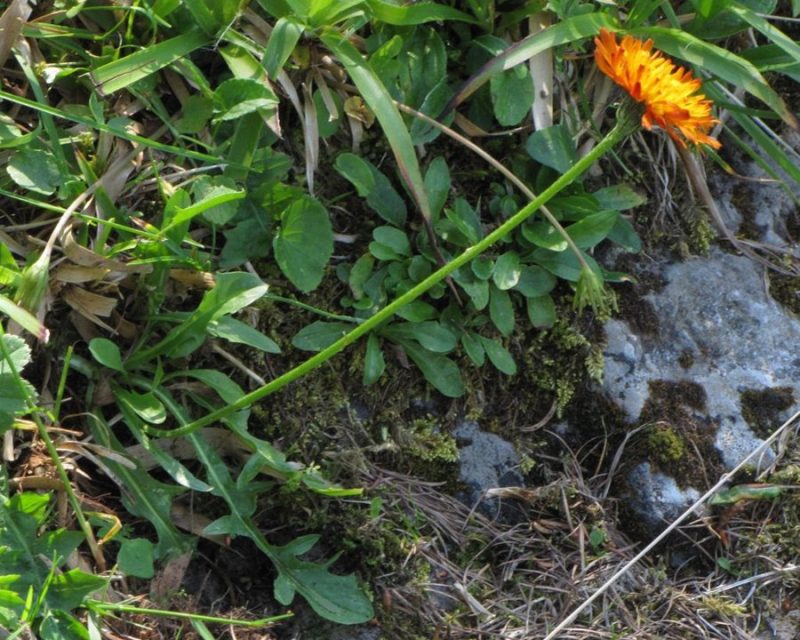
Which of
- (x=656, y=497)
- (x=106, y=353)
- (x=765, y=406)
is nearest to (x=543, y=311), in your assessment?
(x=656, y=497)

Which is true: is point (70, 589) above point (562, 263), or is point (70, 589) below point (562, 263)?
below

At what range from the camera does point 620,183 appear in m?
2.46

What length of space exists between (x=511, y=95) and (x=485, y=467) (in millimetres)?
851

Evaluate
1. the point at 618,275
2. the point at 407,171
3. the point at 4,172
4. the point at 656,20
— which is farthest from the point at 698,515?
the point at 4,172

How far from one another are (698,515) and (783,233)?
0.83 metres

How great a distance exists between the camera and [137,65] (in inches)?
82.7

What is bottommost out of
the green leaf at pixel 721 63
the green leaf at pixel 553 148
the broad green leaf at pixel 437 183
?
the broad green leaf at pixel 437 183

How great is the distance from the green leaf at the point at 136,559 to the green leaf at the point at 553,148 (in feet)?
3.95

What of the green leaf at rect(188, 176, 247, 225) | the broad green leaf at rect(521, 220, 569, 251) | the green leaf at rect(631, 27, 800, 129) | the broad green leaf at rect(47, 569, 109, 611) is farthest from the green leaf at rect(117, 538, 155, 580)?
the green leaf at rect(631, 27, 800, 129)

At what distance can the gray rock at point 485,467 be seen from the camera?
2256 mm

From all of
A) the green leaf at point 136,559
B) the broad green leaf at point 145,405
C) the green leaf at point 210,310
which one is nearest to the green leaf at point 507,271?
the green leaf at point 210,310

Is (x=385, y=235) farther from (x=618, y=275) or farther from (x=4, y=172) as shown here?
(x=4, y=172)

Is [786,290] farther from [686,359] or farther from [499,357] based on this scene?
[499,357]

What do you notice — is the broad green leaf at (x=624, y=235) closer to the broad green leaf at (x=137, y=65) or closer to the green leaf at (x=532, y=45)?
the green leaf at (x=532, y=45)
